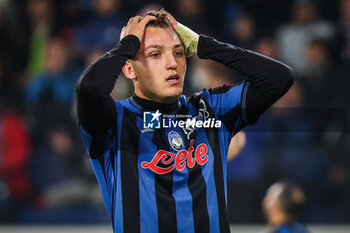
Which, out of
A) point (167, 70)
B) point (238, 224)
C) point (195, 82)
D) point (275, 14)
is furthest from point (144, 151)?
point (275, 14)

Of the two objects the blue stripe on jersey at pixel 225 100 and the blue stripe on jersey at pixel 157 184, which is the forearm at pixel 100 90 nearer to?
the blue stripe on jersey at pixel 157 184

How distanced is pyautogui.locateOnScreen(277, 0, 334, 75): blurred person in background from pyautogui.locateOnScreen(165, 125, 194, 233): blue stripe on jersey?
3006 millimetres

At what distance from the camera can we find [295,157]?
11.8 feet

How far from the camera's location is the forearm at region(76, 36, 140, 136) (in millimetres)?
1620

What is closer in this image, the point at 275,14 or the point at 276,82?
the point at 276,82

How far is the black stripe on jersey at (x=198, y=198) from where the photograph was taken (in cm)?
170

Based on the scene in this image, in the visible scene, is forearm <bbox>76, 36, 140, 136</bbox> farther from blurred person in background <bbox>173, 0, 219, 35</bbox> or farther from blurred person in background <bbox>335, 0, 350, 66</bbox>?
blurred person in background <bbox>335, 0, 350, 66</bbox>

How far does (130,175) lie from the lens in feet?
5.62

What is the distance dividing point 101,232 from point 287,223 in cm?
133

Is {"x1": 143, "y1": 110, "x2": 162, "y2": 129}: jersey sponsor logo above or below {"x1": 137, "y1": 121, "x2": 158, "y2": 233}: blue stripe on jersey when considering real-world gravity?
above

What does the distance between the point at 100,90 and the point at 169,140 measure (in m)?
0.29

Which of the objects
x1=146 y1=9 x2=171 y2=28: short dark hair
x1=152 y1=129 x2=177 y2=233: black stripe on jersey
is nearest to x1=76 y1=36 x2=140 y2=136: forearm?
x1=146 y1=9 x2=171 y2=28: short dark hair

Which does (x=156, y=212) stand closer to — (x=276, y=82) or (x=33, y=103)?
Answer: (x=276, y=82)

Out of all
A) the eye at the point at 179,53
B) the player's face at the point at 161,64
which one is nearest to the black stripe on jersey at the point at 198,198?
the player's face at the point at 161,64
